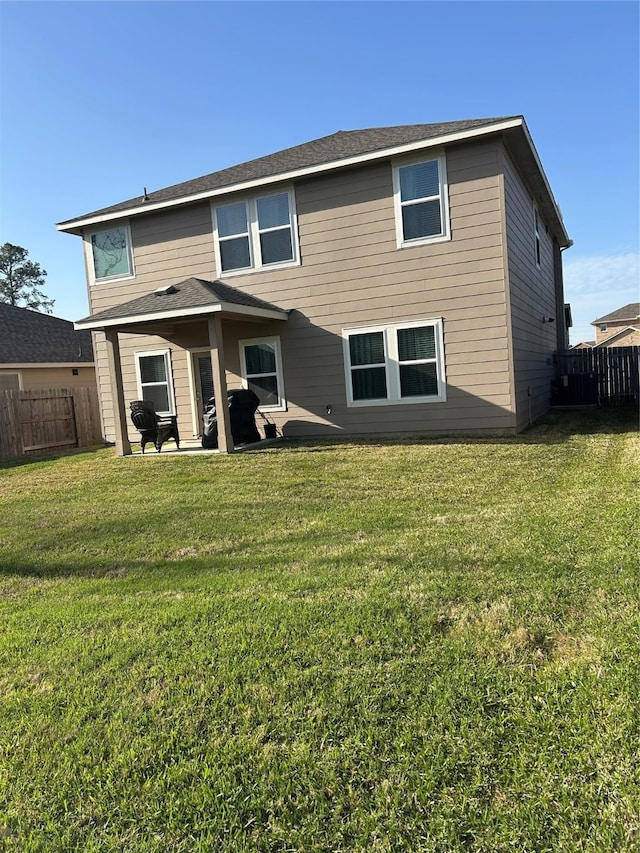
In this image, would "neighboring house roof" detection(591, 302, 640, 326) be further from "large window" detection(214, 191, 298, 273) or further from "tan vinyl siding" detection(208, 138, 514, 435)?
"large window" detection(214, 191, 298, 273)

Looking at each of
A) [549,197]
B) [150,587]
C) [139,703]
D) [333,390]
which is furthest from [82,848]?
Answer: [549,197]

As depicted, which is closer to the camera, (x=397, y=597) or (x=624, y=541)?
(x=397, y=597)

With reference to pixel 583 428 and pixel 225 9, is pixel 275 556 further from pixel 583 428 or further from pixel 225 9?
pixel 225 9

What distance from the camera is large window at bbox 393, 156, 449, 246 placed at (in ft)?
32.2

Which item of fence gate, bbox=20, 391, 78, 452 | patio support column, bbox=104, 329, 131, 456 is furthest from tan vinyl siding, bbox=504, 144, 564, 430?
fence gate, bbox=20, 391, 78, 452

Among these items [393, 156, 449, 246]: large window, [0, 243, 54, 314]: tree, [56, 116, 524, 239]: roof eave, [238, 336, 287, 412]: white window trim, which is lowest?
[238, 336, 287, 412]: white window trim

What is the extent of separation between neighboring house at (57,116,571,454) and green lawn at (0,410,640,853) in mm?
5115

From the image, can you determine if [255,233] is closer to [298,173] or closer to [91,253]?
[298,173]

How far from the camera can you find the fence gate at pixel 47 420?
12.5 m

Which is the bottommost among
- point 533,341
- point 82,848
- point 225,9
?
point 82,848

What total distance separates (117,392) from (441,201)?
690cm

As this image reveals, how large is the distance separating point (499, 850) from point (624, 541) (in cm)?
291

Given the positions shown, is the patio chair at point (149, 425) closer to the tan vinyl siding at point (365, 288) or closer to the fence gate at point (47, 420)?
the tan vinyl siding at point (365, 288)

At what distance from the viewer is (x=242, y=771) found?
1.98m
